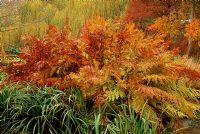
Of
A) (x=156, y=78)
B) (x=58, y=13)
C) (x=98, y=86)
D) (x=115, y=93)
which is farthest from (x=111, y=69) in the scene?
(x=58, y=13)

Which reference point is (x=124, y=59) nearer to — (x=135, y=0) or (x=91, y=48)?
(x=91, y=48)

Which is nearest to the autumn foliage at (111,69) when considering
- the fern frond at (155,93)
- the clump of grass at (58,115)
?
the fern frond at (155,93)

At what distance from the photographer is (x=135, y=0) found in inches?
846

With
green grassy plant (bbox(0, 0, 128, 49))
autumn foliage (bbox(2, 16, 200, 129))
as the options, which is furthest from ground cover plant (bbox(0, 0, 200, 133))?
green grassy plant (bbox(0, 0, 128, 49))

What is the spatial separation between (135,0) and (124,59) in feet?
49.4

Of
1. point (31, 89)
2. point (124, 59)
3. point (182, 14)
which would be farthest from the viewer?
point (182, 14)

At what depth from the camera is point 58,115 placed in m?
6.00

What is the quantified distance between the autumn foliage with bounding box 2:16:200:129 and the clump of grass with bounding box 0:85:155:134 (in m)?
0.20

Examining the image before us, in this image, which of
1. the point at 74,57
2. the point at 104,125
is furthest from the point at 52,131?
the point at 74,57

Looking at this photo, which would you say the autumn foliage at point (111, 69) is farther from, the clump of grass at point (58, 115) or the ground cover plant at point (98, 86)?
the clump of grass at point (58, 115)

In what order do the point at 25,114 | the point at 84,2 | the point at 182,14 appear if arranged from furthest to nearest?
1. the point at 84,2
2. the point at 182,14
3. the point at 25,114

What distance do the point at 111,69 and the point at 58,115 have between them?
42.9 inches

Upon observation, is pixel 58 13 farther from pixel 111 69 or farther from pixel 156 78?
pixel 156 78

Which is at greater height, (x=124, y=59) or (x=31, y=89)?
(x=124, y=59)
